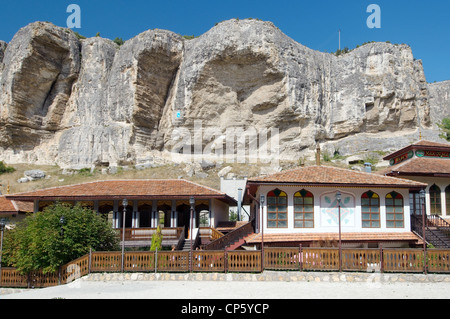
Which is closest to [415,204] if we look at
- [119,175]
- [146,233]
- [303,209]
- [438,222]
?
[438,222]

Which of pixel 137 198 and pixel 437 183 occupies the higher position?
pixel 437 183

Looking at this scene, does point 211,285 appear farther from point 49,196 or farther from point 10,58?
point 10,58

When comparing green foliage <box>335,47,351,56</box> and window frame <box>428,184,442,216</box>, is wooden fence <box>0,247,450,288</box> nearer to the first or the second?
window frame <box>428,184,442,216</box>

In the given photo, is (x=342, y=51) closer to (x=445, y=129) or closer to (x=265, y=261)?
(x=445, y=129)

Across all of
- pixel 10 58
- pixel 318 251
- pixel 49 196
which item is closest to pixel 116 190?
pixel 49 196

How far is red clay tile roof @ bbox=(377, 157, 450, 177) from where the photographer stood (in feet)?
63.9

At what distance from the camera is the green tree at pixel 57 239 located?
1521 centimetres

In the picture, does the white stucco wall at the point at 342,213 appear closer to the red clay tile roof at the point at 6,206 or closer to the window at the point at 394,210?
the window at the point at 394,210

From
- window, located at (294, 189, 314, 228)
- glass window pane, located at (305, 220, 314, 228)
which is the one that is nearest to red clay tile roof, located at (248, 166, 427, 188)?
window, located at (294, 189, 314, 228)

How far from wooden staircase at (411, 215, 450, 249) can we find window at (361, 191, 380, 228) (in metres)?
1.78

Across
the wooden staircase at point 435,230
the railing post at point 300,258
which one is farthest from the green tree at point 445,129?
the railing post at point 300,258

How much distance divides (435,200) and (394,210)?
3.55 meters

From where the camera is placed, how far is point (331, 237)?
17062mm

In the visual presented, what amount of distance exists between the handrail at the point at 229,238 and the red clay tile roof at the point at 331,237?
530mm
